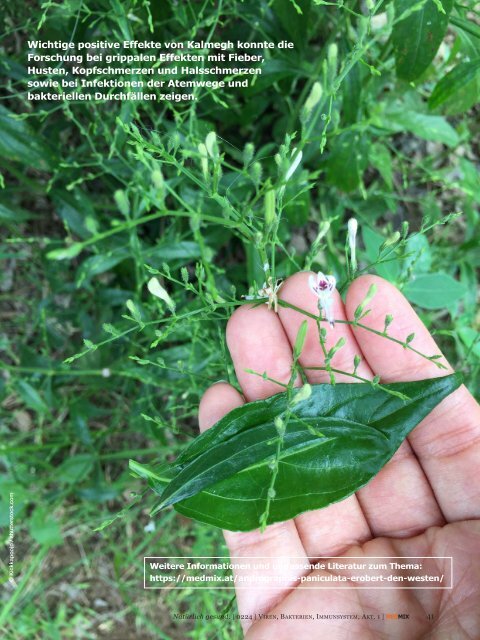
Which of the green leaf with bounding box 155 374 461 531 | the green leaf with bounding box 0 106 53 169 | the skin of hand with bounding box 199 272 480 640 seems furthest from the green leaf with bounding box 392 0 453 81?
the green leaf with bounding box 0 106 53 169

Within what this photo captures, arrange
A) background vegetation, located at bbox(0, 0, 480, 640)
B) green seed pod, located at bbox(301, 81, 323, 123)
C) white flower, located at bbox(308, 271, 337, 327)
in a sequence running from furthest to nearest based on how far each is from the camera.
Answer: background vegetation, located at bbox(0, 0, 480, 640) → white flower, located at bbox(308, 271, 337, 327) → green seed pod, located at bbox(301, 81, 323, 123)

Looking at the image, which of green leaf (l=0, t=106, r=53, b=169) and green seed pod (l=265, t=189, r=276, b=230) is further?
green leaf (l=0, t=106, r=53, b=169)

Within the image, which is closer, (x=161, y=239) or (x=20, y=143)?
(x=20, y=143)

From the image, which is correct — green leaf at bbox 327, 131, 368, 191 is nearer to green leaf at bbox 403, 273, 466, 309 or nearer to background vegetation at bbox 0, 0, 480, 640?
background vegetation at bbox 0, 0, 480, 640

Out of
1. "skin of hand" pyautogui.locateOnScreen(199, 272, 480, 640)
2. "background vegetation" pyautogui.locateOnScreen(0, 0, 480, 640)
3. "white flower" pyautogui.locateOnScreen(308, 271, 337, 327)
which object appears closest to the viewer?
"white flower" pyautogui.locateOnScreen(308, 271, 337, 327)

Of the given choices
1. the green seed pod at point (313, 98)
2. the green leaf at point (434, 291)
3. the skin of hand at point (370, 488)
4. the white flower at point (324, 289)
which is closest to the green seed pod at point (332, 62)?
the green seed pod at point (313, 98)

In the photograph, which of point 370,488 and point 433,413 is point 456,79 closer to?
point 433,413

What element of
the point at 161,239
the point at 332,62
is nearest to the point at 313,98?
the point at 332,62

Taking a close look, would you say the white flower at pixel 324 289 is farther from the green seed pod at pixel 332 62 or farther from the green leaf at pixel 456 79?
the green leaf at pixel 456 79
